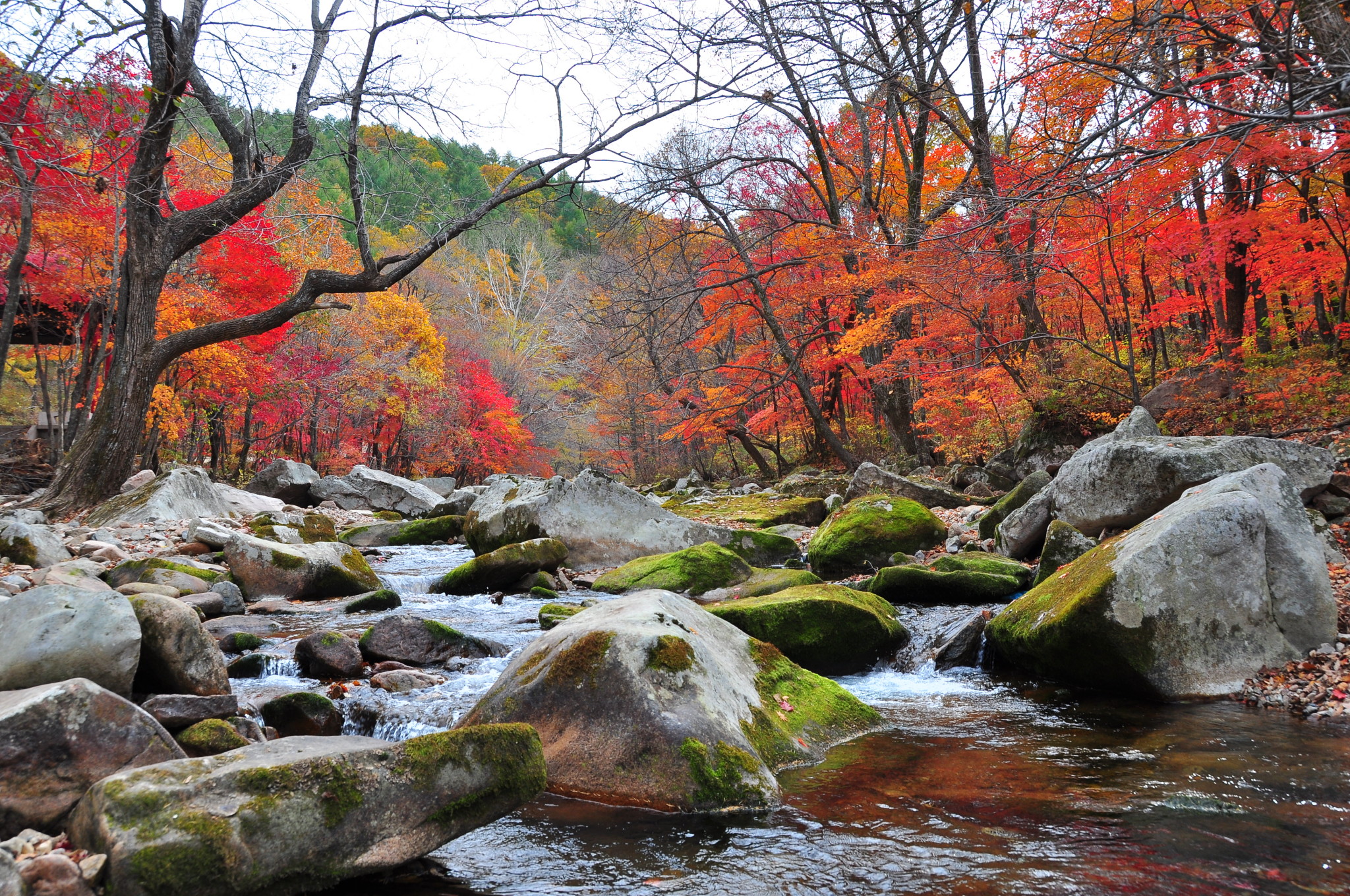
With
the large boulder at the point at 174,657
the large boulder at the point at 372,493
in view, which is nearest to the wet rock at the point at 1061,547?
the large boulder at the point at 174,657

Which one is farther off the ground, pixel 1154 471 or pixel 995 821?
pixel 1154 471

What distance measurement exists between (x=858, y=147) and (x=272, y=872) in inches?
714

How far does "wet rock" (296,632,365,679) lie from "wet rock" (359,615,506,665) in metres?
0.21

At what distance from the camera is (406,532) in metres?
13.9

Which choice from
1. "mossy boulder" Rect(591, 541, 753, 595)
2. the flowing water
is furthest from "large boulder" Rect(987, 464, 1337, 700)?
"mossy boulder" Rect(591, 541, 753, 595)

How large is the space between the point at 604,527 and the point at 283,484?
34.2 feet

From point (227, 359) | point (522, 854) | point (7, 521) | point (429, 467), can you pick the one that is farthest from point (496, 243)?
point (522, 854)

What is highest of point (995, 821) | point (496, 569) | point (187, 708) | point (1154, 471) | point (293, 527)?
point (1154, 471)

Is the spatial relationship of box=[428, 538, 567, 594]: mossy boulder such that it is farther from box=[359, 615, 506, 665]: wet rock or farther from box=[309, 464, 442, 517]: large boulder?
box=[309, 464, 442, 517]: large boulder

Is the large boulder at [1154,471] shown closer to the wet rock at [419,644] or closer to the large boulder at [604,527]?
the large boulder at [604,527]

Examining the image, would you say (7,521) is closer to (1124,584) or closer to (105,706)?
(105,706)

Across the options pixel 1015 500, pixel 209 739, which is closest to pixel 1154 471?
pixel 1015 500

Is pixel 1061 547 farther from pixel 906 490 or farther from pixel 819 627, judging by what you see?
pixel 906 490

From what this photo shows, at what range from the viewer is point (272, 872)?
2.41 meters
